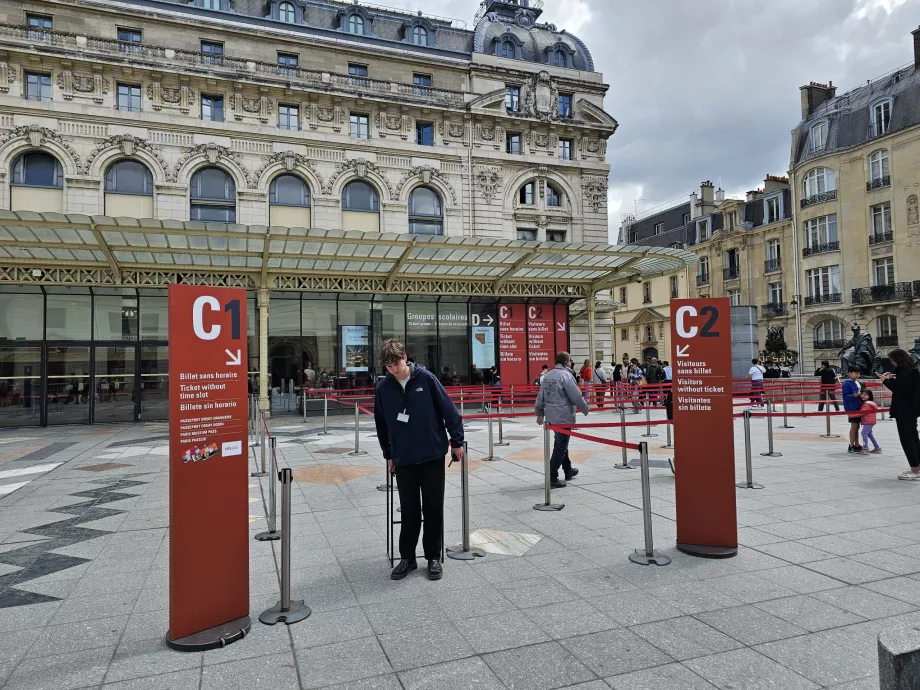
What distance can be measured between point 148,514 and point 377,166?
22390 millimetres

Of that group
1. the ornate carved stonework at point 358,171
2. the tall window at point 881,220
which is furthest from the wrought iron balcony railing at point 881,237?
the ornate carved stonework at point 358,171

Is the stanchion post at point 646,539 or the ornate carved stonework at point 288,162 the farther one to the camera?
the ornate carved stonework at point 288,162

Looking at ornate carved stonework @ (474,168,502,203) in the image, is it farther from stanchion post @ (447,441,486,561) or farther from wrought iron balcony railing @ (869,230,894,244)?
wrought iron balcony railing @ (869,230,894,244)

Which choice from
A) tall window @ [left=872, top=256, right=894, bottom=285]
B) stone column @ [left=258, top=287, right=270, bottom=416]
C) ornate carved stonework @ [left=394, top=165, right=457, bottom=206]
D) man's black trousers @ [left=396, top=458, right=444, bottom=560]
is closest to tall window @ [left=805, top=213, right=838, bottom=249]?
tall window @ [left=872, top=256, right=894, bottom=285]

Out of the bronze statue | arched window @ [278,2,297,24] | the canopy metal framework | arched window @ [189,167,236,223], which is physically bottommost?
the bronze statue

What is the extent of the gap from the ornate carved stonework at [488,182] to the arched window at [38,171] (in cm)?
1769

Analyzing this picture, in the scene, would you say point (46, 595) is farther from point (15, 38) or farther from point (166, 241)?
point (15, 38)

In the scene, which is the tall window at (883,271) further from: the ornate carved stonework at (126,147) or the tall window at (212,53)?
the ornate carved stonework at (126,147)

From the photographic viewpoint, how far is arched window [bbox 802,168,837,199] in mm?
39594

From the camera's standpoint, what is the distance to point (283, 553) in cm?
396

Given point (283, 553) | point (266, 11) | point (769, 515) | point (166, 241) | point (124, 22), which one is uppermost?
point (266, 11)

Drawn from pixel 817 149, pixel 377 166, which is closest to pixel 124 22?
pixel 377 166

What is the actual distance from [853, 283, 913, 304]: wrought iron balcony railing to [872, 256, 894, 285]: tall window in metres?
0.67

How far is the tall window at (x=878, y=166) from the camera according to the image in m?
36.7
